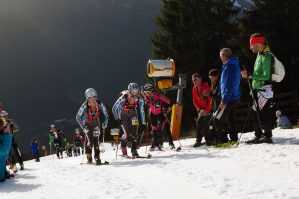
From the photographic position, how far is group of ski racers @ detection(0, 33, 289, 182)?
884 cm

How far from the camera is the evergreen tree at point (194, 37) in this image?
33.2m

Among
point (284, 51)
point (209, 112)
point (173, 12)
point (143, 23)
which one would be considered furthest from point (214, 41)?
point (143, 23)

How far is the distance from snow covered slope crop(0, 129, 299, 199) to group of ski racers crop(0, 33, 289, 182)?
2.84 feet

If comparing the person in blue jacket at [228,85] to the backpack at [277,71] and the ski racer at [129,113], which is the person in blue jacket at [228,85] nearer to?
the backpack at [277,71]

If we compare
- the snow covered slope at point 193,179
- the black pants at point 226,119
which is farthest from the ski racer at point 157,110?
the snow covered slope at point 193,179

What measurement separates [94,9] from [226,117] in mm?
195602

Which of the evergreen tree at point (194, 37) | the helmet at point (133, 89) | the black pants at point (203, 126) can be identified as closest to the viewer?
the helmet at point (133, 89)

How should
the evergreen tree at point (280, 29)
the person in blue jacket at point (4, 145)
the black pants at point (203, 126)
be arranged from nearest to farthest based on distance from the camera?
the person in blue jacket at point (4, 145) < the black pants at point (203, 126) < the evergreen tree at point (280, 29)

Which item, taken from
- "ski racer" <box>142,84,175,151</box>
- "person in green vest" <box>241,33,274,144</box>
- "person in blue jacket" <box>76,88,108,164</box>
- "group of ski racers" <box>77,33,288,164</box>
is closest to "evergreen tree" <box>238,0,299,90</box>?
"ski racer" <box>142,84,175,151</box>

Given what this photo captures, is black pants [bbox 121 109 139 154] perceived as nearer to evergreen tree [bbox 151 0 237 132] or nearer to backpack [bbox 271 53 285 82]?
backpack [bbox 271 53 285 82]

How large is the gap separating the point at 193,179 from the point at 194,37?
29.0 meters

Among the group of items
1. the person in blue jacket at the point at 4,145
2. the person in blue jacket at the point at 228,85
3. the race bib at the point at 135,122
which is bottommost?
the person in blue jacket at the point at 4,145

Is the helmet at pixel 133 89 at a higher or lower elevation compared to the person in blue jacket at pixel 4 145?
higher

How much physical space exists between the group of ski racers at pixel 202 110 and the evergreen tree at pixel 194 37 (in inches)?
830
